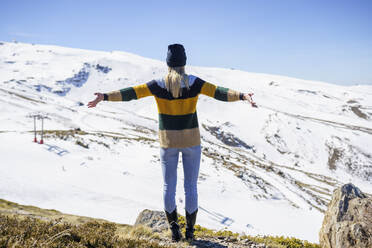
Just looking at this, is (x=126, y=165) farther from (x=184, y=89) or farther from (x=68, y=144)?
(x=184, y=89)

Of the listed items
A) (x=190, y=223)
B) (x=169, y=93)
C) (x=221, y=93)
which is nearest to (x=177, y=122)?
(x=169, y=93)

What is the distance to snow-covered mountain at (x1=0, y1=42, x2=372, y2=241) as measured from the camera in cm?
1248

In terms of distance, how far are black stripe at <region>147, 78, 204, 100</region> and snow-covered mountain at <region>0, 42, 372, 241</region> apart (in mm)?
7547

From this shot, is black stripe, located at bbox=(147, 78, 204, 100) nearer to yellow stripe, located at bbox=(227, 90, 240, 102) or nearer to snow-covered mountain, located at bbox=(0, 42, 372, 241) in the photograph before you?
yellow stripe, located at bbox=(227, 90, 240, 102)

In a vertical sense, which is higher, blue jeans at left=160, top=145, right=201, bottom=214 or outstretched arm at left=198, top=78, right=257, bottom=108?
outstretched arm at left=198, top=78, right=257, bottom=108

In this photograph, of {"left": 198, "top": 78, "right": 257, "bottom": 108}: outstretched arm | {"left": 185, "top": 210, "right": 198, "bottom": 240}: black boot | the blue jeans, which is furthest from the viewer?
{"left": 185, "top": 210, "right": 198, "bottom": 240}: black boot

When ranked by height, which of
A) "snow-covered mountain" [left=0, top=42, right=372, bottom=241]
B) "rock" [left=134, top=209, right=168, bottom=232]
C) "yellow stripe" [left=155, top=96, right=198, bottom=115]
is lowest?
"snow-covered mountain" [left=0, top=42, right=372, bottom=241]

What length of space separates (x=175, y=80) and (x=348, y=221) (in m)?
4.16

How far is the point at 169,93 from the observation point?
13.1ft

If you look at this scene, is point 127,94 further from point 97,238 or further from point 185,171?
point 97,238

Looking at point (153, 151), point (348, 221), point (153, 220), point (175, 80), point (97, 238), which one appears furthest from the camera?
point (153, 151)

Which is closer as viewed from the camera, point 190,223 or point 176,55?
point 176,55

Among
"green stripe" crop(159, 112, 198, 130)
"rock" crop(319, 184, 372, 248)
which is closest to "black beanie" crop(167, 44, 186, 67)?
"green stripe" crop(159, 112, 198, 130)

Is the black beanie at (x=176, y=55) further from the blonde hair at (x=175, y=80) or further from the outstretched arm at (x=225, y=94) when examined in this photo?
the outstretched arm at (x=225, y=94)
